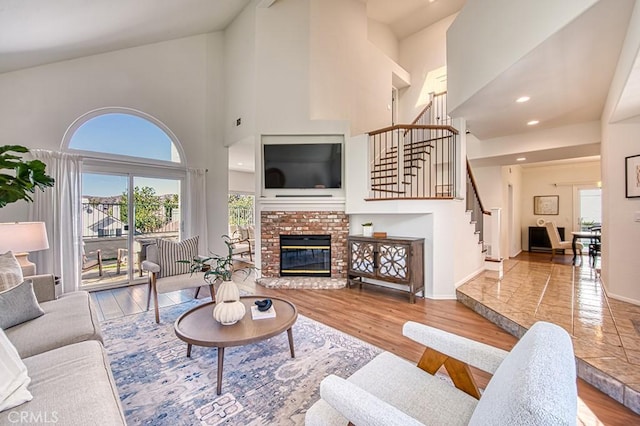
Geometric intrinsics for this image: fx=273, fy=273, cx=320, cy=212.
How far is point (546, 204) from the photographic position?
8102mm

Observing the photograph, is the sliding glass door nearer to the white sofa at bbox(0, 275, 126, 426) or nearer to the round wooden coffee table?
the white sofa at bbox(0, 275, 126, 426)

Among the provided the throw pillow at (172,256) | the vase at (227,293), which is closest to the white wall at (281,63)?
the throw pillow at (172,256)

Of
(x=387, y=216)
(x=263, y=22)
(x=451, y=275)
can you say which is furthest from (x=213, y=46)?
(x=451, y=275)

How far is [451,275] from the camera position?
390 cm

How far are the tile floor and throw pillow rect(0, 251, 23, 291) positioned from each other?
4.47 m

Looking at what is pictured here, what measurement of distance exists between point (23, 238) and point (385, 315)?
13.4 feet

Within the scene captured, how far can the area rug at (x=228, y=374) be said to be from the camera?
1.72m

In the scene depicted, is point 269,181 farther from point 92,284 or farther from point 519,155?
point 519,155

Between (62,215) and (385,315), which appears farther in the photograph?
(62,215)

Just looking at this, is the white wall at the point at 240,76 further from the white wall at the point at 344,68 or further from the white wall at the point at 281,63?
the white wall at the point at 344,68

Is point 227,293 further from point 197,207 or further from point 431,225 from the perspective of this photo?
point 197,207

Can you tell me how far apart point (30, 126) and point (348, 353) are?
208 inches

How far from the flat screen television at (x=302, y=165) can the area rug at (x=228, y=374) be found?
2785mm

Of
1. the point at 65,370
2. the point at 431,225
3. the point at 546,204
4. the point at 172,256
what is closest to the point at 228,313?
the point at 65,370
